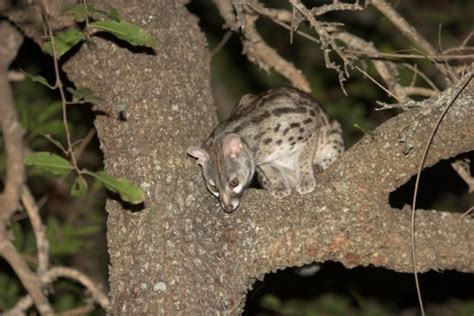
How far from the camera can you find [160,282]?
3.73 meters

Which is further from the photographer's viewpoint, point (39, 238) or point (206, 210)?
point (206, 210)

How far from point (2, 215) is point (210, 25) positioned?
18.7 ft

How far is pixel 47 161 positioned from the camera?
3.34 metres

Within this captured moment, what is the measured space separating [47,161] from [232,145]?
180 centimetres

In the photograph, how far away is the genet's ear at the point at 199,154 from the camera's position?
4.17 m

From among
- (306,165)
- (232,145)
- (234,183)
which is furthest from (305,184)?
(232,145)

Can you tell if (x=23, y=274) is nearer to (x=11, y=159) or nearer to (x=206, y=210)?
(x=11, y=159)

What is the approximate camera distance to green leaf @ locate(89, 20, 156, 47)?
3654mm

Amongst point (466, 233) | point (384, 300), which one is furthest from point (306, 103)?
point (384, 300)

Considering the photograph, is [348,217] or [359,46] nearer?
[348,217]

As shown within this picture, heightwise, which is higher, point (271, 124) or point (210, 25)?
point (271, 124)

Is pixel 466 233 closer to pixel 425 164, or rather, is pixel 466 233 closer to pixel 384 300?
pixel 425 164

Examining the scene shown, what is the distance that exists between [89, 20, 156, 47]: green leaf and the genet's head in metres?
0.65

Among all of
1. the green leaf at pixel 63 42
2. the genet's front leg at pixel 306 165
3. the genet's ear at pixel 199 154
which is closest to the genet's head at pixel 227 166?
the genet's ear at pixel 199 154
